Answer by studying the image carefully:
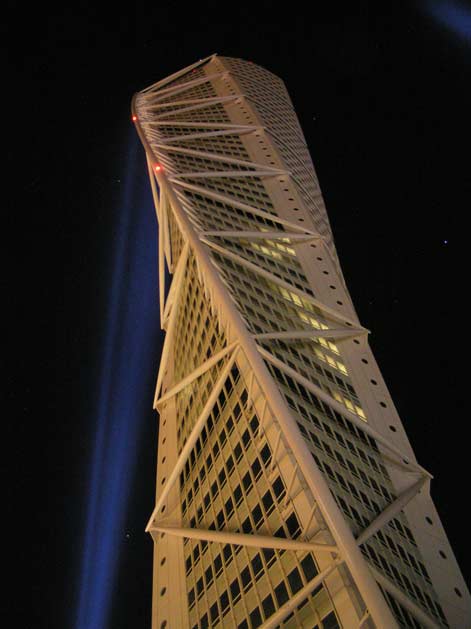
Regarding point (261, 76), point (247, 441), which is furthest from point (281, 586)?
point (261, 76)

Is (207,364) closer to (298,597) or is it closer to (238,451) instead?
(238,451)

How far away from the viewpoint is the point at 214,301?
25969 mm

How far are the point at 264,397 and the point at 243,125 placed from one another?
3409cm

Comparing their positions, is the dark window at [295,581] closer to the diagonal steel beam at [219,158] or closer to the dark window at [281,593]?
the dark window at [281,593]

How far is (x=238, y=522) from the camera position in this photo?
20375 millimetres

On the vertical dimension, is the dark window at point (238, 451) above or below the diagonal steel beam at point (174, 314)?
below

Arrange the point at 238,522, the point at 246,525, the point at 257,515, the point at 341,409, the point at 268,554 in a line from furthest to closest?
the point at 341,409 < the point at 238,522 < the point at 246,525 < the point at 257,515 < the point at 268,554

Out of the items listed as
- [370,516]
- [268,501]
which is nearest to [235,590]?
[268,501]

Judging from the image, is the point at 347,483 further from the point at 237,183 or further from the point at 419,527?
the point at 237,183

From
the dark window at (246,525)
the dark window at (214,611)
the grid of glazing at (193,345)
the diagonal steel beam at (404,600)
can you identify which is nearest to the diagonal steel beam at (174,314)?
the grid of glazing at (193,345)

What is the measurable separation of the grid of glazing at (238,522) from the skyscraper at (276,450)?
7 cm

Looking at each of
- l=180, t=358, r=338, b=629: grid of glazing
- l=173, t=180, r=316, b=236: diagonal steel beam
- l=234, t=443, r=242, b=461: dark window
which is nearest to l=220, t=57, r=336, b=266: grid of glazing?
Answer: l=173, t=180, r=316, b=236: diagonal steel beam

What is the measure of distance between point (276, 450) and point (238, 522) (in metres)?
3.76

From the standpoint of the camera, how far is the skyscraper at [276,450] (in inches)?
651
